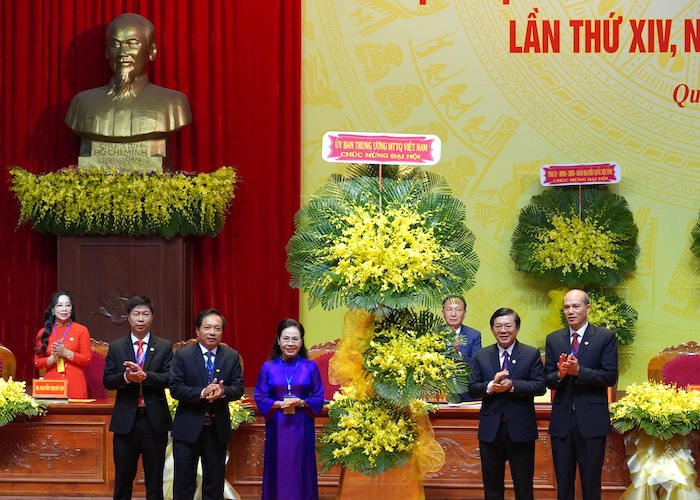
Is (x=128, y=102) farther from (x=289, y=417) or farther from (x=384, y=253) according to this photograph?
(x=384, y=253)

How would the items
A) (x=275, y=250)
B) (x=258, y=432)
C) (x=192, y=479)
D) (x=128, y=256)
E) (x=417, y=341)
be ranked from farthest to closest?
(x=275, y=250)
(x=128, y=256)
(x=258, y=432)
(x=192, y=479)
(x=417, y=341)

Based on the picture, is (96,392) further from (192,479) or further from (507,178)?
(507,178)

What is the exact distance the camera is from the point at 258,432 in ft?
20.2

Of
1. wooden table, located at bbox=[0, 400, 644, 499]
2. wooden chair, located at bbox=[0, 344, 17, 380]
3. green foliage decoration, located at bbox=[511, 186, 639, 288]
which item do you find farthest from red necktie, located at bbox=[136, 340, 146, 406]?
green foliage decoration, located at bbox=[511, 186, 639, 288]

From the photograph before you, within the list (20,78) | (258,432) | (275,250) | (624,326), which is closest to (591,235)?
(624,326)

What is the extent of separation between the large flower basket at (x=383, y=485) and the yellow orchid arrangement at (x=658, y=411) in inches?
52.2

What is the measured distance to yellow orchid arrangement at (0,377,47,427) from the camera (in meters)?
5.95

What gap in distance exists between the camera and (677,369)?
666cm

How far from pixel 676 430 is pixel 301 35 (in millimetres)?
5371

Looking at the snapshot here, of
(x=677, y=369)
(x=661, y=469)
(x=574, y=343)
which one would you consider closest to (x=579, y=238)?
(x=677, y=369)

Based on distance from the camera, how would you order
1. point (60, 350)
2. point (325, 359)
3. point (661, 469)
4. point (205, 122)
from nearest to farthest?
point (661, 469), point (60, 350), point (325, 359), point (205, 122)

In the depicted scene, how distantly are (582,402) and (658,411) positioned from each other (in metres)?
0.61

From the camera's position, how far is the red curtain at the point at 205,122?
9.33 metres

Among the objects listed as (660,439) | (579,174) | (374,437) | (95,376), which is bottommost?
(660,439)
